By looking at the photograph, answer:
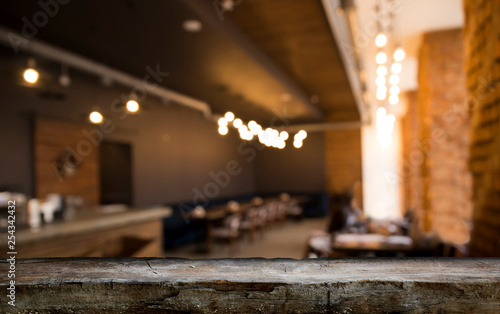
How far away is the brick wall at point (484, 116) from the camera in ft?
5.15

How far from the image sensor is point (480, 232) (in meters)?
1.86

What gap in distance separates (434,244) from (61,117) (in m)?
5.16

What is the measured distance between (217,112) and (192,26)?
1.31 m

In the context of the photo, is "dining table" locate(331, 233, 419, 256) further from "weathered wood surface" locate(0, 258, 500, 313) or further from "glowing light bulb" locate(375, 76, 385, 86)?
"weathered wood surface" locate(0, 258, 500, 313)

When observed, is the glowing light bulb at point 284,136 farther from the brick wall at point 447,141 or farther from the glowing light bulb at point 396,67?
the brick wall at point 447,141

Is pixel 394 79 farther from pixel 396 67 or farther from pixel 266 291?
pixel 266 291

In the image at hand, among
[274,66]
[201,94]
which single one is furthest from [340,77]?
[201,94]

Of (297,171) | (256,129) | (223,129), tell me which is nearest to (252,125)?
(256,129)

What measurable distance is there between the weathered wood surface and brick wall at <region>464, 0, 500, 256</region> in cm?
109

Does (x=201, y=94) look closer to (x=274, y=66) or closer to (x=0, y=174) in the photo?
(x=274, y=66)

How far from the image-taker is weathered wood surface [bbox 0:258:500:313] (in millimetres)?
671

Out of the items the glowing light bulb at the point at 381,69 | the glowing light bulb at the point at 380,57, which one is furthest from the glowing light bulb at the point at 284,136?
the glowing light bulb at the point at 381,69

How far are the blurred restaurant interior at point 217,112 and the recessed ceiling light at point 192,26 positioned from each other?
1 centimetres

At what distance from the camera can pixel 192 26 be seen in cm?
365
